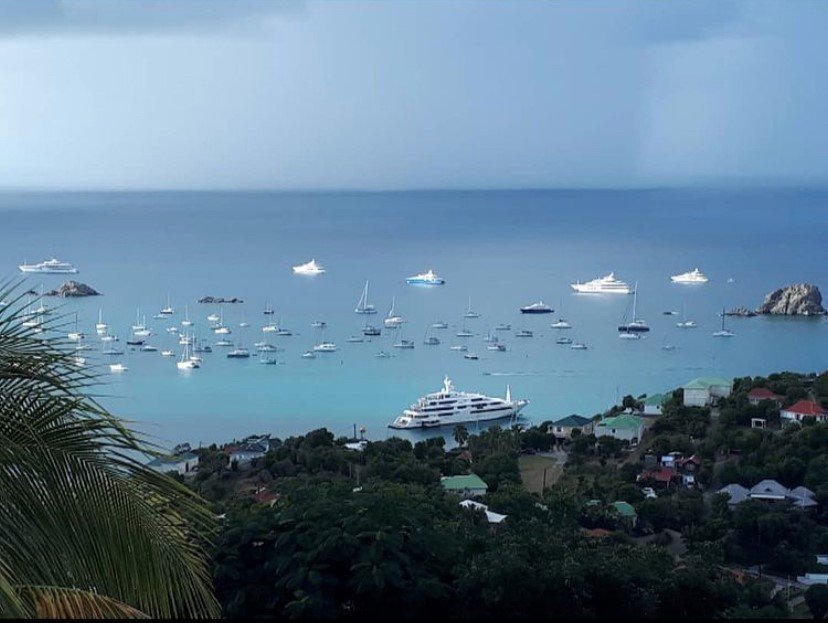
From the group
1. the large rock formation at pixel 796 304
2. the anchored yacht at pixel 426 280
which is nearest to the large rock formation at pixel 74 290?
the anchored yacht at pixel 426 280

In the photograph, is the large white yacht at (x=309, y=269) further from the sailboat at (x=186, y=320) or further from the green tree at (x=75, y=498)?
the green tree at (x=75, y=498)

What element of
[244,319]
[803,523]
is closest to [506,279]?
[244,319]

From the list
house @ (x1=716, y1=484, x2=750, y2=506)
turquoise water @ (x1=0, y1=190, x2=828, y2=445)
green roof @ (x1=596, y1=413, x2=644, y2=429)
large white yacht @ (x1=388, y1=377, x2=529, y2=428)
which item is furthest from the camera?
turquoise water @ (x1=0, y1=190, x2=828, y2=445)

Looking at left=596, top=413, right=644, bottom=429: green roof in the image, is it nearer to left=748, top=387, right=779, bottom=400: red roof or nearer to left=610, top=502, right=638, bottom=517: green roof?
left=748, top=387, right=779, bottom=400: red roof

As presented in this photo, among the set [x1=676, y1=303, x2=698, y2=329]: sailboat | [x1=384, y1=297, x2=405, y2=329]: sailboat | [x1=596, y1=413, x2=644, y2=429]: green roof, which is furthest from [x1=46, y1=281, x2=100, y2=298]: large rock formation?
[x1=596, y1=413, x2=644, y2=429]: green roof

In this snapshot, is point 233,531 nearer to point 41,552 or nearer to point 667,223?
point 41,552

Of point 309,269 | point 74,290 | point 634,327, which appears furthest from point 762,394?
point 309,269
